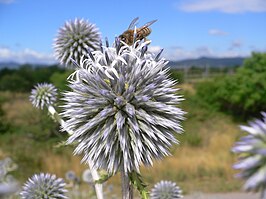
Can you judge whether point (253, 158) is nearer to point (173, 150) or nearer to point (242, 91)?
point (173, 150)

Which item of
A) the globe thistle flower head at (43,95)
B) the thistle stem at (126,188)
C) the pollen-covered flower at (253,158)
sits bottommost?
the thistle stem at (126,188)

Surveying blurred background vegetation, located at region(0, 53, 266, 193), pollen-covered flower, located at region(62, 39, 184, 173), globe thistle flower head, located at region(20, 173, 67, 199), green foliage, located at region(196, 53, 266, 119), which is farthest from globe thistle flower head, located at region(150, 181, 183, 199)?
green foliage, located at region(196, 53, 266, 119)

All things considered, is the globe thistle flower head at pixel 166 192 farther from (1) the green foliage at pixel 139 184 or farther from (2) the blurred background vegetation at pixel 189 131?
(2) the blurred background vegetation at pixel 189 131

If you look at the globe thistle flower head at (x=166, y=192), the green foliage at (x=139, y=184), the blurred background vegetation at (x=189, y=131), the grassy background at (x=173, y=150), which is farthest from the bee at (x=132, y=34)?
the grassy background at (x=173, y=150)

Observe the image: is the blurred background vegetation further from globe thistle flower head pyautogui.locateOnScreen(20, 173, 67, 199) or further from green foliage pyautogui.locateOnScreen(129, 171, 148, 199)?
→ green foliage pyautogui.locateOnScreen(129, 171, 148, 199)

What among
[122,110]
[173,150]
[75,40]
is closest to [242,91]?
[173,150]

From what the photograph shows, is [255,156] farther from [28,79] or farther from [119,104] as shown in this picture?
[28,79]

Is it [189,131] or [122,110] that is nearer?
[122,110]

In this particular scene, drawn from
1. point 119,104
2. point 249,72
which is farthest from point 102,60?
point 249,72
